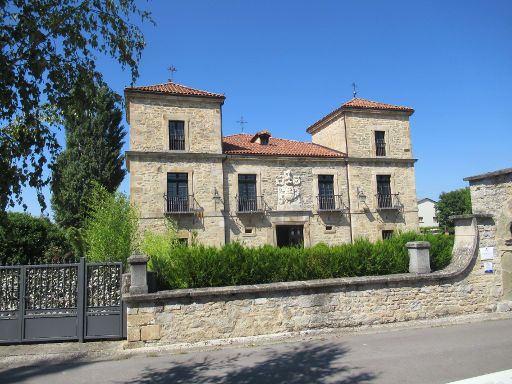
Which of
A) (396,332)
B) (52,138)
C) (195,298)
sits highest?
(52,138)

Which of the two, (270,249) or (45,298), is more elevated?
(270,249)

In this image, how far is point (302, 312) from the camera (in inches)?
320

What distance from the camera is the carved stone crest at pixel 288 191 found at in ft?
67.4

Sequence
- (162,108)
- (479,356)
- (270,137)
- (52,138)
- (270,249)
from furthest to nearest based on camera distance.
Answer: (270,137) < (162,108) < (270,249) < (479,356) < (52,138)

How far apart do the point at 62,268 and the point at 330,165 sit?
15.9 m

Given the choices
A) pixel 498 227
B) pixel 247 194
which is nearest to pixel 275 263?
pixel 498 227

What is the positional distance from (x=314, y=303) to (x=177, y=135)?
44.0ft

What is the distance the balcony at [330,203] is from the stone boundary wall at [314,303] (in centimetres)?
1134

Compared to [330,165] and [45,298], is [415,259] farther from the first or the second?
[330,165]

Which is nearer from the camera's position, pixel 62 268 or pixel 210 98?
pixel 62 268

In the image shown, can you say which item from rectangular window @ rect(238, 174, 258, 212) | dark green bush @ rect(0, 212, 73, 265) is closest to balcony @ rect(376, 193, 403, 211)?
rectangular window @ rect(238, 174, 258, 212)

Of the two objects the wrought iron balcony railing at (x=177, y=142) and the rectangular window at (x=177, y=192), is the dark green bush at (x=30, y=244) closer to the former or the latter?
the rectangular window at (x=177, y=192)

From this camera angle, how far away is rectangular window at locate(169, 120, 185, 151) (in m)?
19.4

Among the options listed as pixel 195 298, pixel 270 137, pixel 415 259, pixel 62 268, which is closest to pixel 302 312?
pixel 195 298
